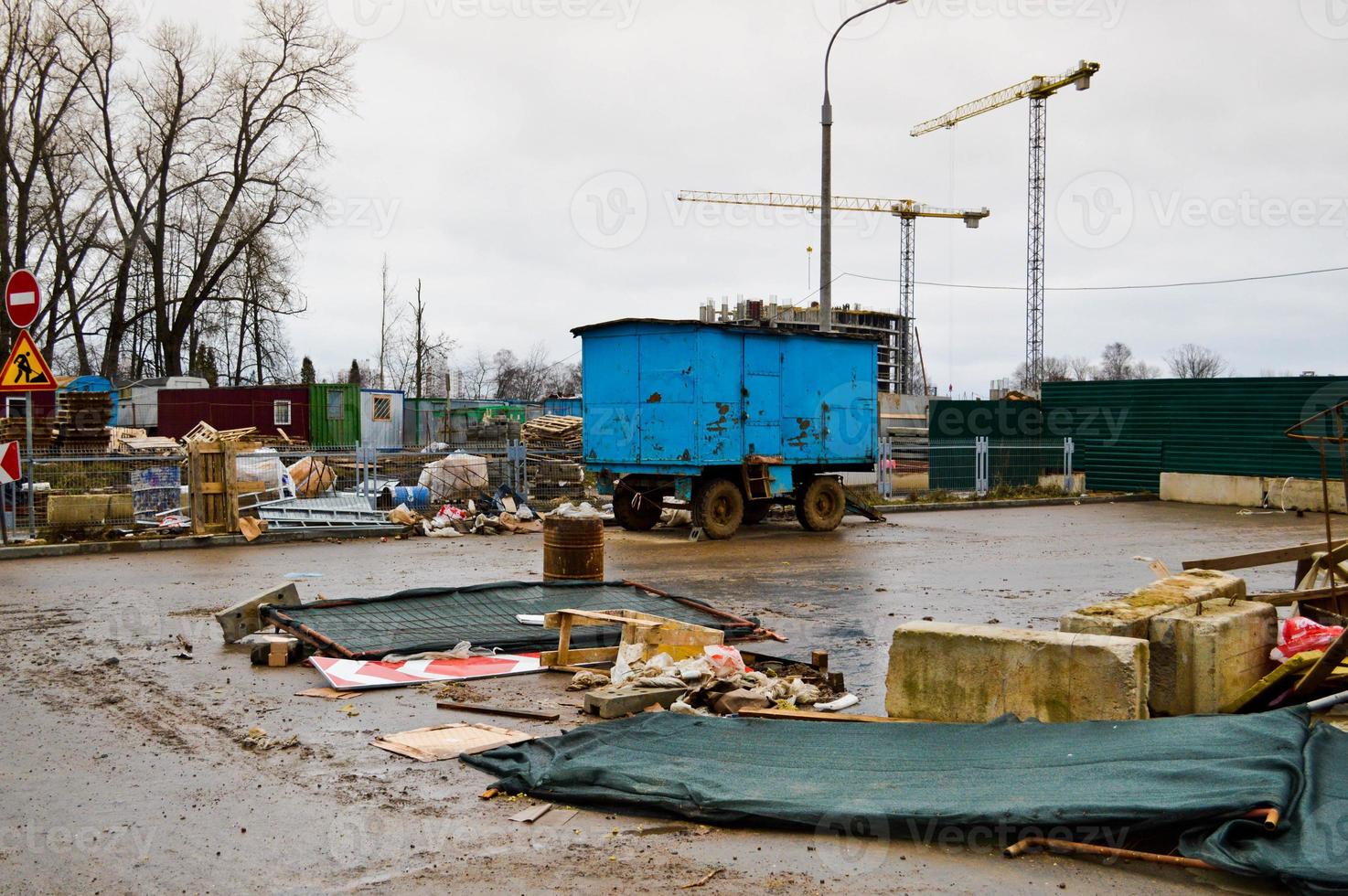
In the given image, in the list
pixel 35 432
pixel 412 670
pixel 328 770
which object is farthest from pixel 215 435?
pixel 328 770

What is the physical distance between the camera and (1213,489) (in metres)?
28.2

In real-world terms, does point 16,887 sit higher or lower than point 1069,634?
lower

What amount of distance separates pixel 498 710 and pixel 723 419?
38.4ft

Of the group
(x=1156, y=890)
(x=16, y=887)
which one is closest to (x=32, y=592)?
(x=16, y=887)

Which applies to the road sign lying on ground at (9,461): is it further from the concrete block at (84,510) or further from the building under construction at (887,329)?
the building under construction at (887,329)

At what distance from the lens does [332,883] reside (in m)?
4.32

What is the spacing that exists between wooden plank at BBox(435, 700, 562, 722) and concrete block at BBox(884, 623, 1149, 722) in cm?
212

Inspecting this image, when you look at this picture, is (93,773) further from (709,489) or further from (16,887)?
(709,489)

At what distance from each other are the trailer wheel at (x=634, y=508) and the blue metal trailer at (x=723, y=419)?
2 cm

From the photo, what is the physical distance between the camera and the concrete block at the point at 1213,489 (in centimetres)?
2712

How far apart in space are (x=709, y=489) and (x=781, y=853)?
13.8 m

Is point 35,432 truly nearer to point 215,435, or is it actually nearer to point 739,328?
point 215,435

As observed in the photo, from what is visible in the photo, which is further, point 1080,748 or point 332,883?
point 1080,748

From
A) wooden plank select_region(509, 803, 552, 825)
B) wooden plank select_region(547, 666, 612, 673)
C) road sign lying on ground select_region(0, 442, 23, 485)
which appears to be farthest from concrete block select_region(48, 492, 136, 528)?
wooden plank select_region(509, 803, 552, 825)
